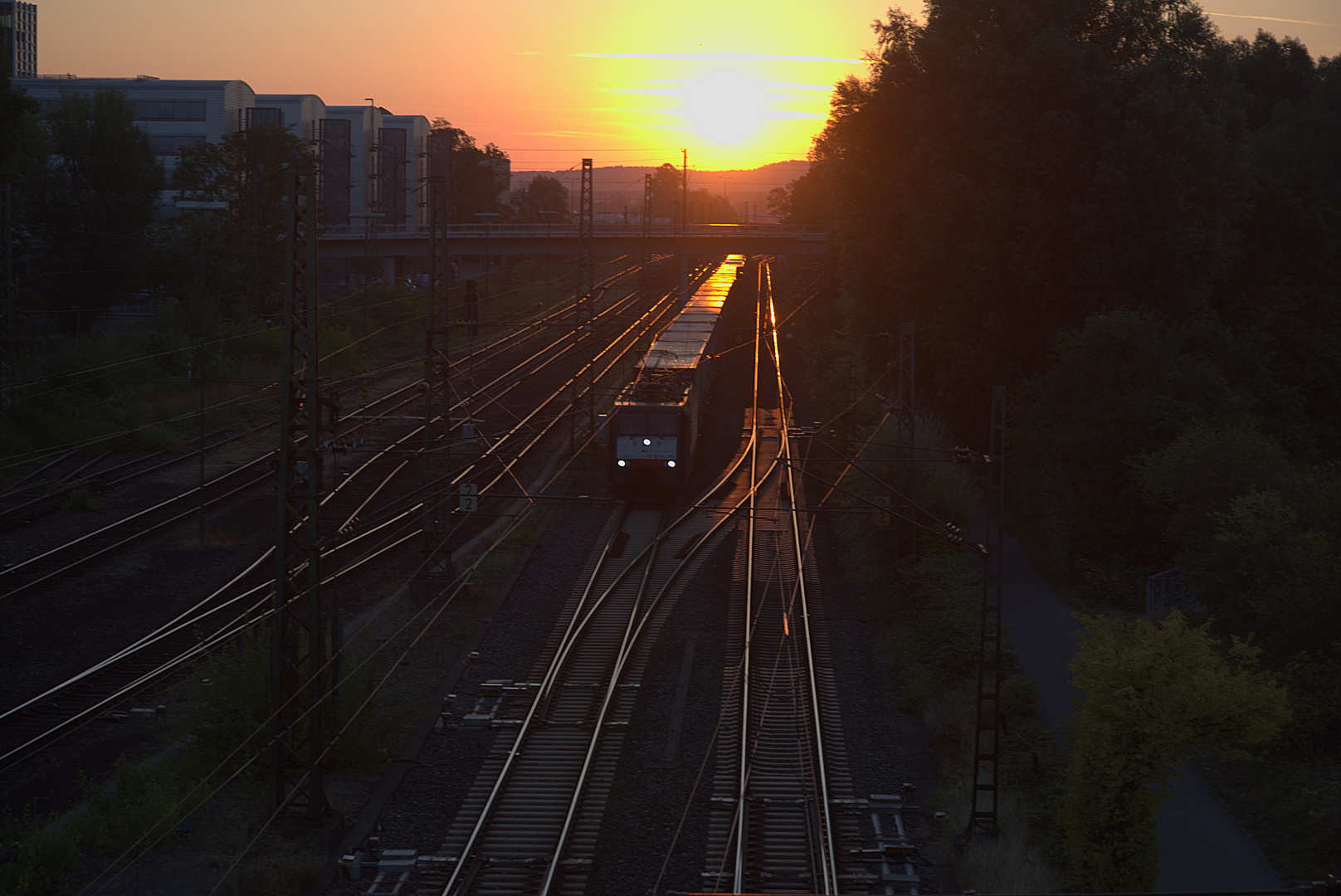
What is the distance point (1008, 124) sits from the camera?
30.2 meters

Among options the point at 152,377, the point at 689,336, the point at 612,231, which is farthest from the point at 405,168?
the point at 689,336

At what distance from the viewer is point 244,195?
54438mm

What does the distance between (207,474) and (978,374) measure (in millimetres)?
22851

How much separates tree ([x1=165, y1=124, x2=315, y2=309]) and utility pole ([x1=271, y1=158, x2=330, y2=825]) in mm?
38323

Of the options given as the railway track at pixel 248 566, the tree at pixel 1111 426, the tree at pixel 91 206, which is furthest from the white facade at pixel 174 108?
the tree at pixel 1111 426

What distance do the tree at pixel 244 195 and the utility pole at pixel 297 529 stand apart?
38.3 meters

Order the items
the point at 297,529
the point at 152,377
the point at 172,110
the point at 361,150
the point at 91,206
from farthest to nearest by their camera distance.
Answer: the point at 361,150
the point at 172,110
the point at 91,206
the point at 152,377
the point at 297,529

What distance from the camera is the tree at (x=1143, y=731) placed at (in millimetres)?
12555

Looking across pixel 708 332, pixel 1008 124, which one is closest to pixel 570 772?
pixel 1008 124

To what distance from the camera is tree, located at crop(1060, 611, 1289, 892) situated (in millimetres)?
12555

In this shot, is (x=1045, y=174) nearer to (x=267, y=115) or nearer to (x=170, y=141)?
(x=170, y=141)

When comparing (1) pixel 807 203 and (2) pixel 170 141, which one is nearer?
(2) pixel 170 141

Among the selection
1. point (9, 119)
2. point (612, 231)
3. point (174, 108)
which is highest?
point (174, 108)

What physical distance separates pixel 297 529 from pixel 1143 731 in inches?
419
